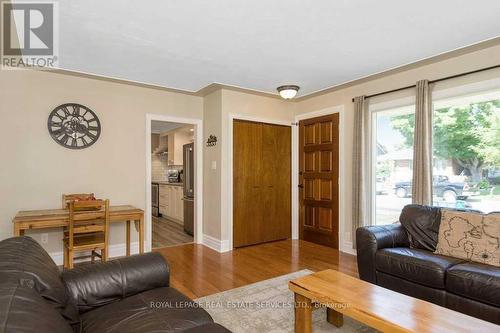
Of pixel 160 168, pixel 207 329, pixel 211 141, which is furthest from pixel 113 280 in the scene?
pixel 160 168

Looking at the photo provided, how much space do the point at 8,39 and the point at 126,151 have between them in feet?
6.10

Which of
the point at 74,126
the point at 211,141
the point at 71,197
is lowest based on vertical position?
the point at 71,197

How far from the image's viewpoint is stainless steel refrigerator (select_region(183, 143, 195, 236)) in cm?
519

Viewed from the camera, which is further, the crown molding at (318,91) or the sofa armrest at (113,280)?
the crown molding at (318,91)

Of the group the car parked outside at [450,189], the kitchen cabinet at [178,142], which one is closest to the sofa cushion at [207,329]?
the car parked outside at [450,189]

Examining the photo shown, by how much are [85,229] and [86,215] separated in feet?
0.50

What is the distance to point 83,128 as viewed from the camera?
394cm

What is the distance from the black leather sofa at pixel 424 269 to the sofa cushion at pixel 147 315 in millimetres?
1941

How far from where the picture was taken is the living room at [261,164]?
1869 millimetres

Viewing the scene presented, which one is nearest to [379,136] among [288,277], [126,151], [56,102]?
[288,277]

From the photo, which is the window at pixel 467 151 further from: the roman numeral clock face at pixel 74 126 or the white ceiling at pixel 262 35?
the roman numeral clock face at pixel 74 126

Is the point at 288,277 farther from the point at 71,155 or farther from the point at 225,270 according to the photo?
the point at 71,155

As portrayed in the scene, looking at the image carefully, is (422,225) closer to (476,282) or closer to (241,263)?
(476,282)

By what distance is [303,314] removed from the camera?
200 centimetres
